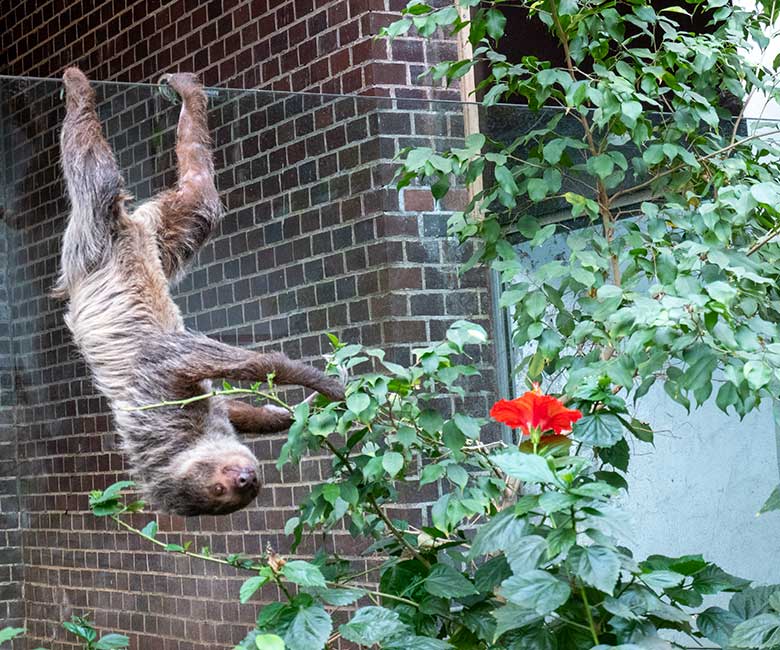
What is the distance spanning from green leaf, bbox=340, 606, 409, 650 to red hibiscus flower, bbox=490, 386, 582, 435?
50cm

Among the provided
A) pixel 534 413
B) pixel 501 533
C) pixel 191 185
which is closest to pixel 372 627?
pixel 501 533

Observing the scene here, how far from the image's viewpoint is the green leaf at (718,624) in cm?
309

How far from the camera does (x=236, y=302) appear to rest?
3.93 meters

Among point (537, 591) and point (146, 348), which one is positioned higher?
point (146, 348)

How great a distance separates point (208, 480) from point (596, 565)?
4.39 ft

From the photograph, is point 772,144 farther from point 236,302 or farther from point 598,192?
point 236,302

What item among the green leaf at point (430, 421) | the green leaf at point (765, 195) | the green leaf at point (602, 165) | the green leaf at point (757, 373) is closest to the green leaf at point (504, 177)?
the green leaf at point (602, 165)

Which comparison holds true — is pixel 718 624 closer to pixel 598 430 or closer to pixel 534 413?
pixel 598 430

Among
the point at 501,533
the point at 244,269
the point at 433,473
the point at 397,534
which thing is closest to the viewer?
the point at 501,533

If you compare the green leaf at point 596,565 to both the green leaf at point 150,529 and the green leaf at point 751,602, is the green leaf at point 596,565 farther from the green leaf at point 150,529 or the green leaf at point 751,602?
the green leaf at point 150,529

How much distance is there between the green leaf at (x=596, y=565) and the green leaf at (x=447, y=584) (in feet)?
1.47

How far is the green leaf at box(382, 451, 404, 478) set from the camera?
3152 mm

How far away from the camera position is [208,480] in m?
3.58

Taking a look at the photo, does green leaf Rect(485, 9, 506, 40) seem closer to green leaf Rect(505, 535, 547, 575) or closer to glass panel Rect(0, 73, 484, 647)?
glass panel Rect(0, 73, 484, 647)
